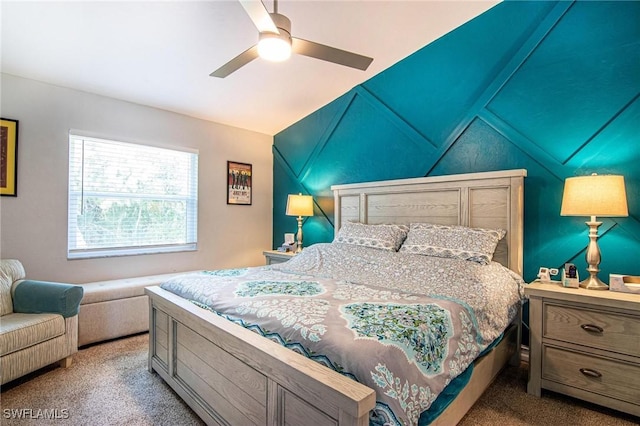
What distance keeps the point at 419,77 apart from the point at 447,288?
2.20 meters

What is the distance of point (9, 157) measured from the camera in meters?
2.74

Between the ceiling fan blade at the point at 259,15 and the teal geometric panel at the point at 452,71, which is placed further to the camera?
the teal geometric panel at the point at 452,71

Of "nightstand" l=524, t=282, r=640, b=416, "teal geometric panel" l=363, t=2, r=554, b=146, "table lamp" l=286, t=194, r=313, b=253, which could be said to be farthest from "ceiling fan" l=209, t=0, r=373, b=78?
"nightstand" l=524, t=282, r=640, b=416

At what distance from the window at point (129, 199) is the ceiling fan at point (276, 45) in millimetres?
1802

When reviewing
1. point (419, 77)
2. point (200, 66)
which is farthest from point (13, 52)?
point (419, 77)

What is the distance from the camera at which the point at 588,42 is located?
91.7 inches

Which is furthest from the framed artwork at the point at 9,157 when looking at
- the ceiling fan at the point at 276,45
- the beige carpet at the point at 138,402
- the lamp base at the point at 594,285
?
the lamp base at the point at 594,285

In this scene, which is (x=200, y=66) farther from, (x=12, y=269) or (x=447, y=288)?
(x=447, y=288)

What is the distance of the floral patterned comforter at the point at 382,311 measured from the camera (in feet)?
3.79

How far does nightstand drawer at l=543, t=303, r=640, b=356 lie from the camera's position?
5.97 feet

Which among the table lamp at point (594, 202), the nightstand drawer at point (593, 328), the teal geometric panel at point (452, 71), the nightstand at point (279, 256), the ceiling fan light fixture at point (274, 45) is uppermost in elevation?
the teal geometric panel at point (452, 71)

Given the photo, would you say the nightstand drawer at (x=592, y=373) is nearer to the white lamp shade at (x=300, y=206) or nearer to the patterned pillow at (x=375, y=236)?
the patterned pillow at (x=375, y=236)

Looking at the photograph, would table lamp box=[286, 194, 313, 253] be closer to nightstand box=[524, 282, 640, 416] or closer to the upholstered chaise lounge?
the upholstered chaise lounge
